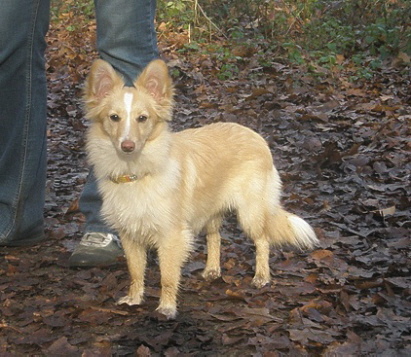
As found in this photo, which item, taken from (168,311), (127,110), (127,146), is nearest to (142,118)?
(127,110)

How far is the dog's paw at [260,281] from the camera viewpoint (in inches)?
162

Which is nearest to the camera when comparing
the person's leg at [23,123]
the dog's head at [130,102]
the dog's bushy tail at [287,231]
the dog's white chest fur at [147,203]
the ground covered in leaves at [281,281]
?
the ground covered in leaves at [281,281]

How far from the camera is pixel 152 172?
365 centimetres

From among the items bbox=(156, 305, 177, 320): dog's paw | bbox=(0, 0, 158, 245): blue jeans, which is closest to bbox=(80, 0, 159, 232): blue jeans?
bbox=(0, 0, 158, 245): blue jeans

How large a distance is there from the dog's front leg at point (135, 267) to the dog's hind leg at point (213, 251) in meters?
0.51

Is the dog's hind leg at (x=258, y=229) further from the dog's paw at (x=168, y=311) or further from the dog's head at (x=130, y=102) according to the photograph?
the dog's head at (x=130, y=102)

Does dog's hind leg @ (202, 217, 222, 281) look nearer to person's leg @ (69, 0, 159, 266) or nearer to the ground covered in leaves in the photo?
the ground covered in leaves

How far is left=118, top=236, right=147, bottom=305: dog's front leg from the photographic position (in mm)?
3896

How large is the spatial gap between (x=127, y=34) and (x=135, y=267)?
1.42 meters

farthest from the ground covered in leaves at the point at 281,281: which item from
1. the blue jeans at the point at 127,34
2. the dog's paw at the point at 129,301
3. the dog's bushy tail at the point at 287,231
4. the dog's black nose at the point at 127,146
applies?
the blue jeans at the point at 127,34

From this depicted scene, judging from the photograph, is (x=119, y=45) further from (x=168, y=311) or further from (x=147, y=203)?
(x=168, y=311)

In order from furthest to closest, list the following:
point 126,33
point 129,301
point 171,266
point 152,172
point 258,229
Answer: point 258,229 < point 126,33 < point 129,301 < point 171,266 < point 152,172

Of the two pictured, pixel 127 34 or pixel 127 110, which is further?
pixel 127 34

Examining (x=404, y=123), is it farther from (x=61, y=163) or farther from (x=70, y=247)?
(x=70, y=247)
